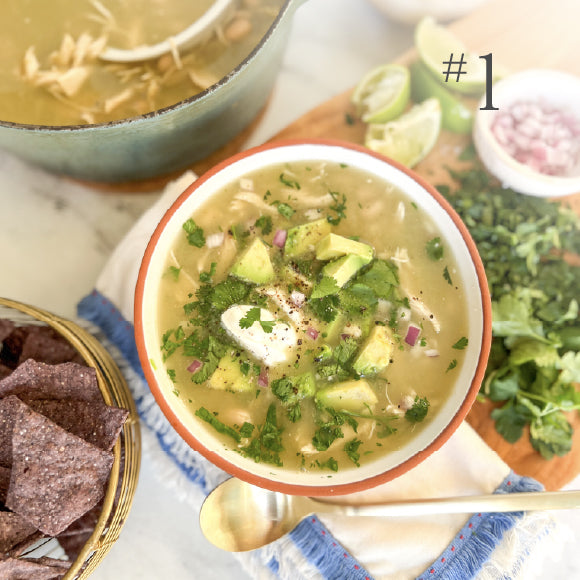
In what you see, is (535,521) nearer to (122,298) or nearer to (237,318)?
(237,318)

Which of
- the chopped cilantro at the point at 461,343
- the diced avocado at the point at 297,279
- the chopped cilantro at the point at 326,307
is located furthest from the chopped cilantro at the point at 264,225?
the chopped cilantro at the point at 461,343

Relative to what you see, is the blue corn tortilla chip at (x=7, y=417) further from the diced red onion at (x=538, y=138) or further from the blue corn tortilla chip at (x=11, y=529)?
the diced red onion at (x=538, y=138)

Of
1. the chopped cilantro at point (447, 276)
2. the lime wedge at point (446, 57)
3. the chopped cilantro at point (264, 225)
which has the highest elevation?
the lime wedge at point (446, 57)

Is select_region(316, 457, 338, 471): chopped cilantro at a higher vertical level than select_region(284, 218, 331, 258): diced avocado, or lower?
lower

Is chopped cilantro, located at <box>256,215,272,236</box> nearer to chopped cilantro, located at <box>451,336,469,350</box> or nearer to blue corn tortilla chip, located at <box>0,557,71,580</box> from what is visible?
chopped cilantro, located at <box>451,336,469,350</box>

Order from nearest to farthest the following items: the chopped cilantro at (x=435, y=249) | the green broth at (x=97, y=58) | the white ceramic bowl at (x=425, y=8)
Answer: the chopped cilantro at (x=435, y=249) → the green broth at (x=97, y=58) → the white ceramic bowl at (x=425, y=8)

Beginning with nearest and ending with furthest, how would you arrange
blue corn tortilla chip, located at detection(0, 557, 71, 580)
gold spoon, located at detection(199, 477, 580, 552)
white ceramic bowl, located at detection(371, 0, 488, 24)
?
1. blue corn tortilla chip, located at detection(0, 557, 71, 580)
2. gold spoon, located at detection(199, 477, 580, 552)
3. white ceramic bowl, located at detection(371, 0, 488, 24)

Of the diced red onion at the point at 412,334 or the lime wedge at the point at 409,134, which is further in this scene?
the lime wedge at the point at 409,134

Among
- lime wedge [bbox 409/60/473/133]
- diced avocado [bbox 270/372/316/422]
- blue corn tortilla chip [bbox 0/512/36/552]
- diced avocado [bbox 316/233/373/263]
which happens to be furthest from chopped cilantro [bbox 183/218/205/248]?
lime wedge [bbox 409/60/473/133]
